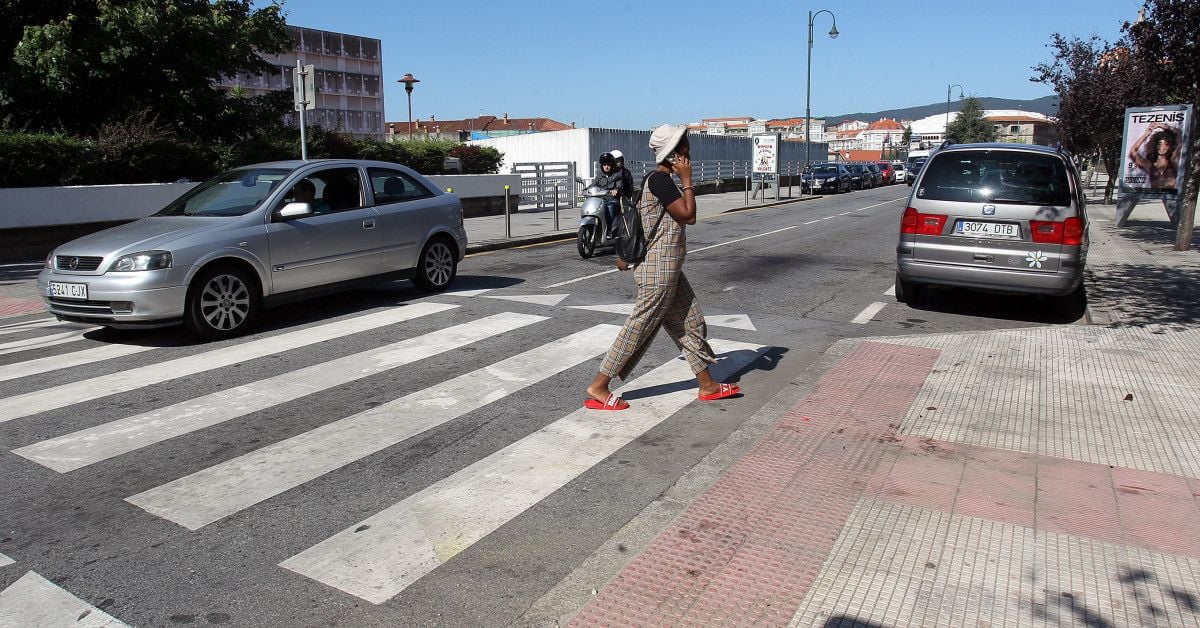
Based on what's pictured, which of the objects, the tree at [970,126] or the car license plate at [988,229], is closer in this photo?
the car license plate at [988,229]

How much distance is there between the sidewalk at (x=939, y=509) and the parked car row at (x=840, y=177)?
36869mm

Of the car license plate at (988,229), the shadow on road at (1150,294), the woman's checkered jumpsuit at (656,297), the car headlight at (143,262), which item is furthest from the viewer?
the shadow on road at (1150,294)

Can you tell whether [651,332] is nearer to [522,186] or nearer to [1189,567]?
[1189,567]

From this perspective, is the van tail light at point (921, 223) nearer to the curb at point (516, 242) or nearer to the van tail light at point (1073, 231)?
the van tail light at point (1073, 231)

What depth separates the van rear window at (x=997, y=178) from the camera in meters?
8.63

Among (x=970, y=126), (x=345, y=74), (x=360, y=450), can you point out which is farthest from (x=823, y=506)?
(x=345, y=74)

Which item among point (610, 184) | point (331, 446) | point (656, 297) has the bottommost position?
point (331, 446)

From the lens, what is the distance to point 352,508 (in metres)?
4.25

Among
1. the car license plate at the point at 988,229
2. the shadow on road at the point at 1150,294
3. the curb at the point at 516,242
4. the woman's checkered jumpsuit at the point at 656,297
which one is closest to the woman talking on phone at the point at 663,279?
the woman's checkered jumpsuit at the point at 656,297

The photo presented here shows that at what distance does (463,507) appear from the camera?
425cm

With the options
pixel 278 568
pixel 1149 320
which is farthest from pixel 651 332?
pixel 1149 320

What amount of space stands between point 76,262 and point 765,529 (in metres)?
6.70

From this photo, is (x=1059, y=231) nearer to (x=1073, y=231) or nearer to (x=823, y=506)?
(x=1073, y=231)

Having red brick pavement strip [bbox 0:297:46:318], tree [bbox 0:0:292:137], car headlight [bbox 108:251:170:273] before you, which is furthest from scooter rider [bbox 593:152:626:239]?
tree [bbox 0:0:292:137]
